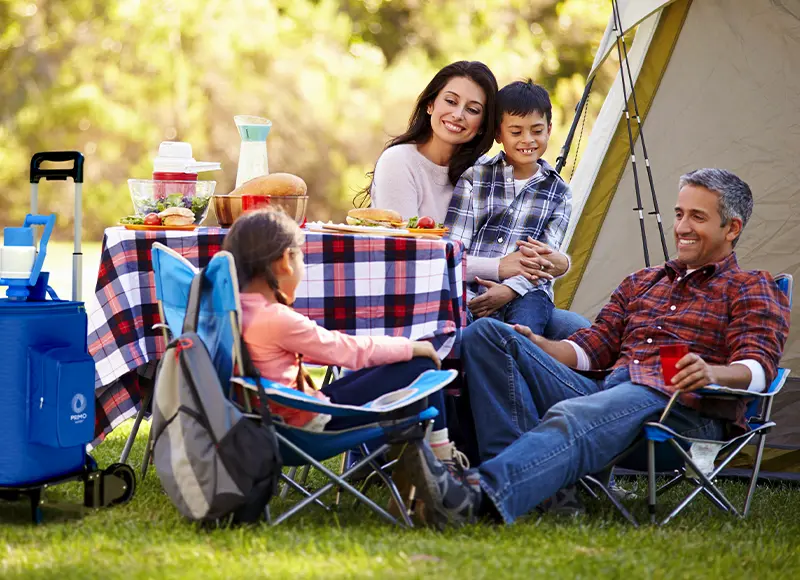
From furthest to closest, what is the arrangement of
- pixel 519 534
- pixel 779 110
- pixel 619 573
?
pixel 779 110 < pixel 519 534 < pixel 619 573

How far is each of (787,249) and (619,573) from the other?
2.33 m

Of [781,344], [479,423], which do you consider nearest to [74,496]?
[479,423]

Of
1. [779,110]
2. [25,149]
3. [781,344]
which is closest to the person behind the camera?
[781,344]

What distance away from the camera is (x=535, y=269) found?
3.43 meters

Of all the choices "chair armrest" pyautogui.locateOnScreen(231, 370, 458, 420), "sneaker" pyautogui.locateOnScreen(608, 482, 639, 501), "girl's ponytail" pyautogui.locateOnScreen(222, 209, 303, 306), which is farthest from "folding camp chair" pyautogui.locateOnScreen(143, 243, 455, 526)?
"sneaker" pyautogui.locateOnScreen(608, 482, 639, 501)

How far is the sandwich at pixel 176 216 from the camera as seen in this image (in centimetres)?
306

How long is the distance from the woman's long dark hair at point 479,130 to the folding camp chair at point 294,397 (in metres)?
1.12

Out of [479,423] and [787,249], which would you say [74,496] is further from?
[787,249]

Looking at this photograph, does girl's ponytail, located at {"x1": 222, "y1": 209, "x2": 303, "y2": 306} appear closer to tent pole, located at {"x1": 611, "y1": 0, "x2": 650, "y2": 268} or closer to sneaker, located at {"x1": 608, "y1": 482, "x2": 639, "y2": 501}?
sneaker, located at {"x1": 608, "y1": 482, "x2": 639, "y2": 501}

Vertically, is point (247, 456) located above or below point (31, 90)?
below

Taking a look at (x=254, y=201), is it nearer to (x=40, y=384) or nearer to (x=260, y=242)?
(x=260, y=242)

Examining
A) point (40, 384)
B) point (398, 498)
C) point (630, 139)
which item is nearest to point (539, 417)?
point (398, 498)

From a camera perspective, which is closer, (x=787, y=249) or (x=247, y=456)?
(x=247, y=456)

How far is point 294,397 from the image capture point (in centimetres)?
259
